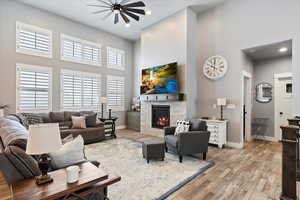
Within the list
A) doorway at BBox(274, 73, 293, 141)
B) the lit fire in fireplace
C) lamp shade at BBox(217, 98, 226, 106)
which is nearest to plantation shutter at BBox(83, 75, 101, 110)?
the lit fire in fireplace

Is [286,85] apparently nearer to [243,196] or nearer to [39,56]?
[243,196]

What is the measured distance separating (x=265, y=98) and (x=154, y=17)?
4856 mm

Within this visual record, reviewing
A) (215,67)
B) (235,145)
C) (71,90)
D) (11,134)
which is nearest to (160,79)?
(215,67)

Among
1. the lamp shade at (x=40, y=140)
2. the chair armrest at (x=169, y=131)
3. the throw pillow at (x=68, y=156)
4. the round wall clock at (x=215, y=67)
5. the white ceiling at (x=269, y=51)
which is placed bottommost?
the chair armrest at (x=169, y=131)

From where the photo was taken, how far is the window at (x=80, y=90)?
217 inches

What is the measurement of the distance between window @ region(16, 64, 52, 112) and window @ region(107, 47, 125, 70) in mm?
2425

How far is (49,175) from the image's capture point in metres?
1.33

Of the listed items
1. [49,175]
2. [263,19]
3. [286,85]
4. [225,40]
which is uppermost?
[263,19]

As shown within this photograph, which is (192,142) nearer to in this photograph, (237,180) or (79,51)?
(237,180)

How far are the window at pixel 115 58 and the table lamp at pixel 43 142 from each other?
5.86m

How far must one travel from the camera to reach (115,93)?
699 centimetres

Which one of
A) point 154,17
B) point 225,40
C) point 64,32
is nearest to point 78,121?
point 64,32

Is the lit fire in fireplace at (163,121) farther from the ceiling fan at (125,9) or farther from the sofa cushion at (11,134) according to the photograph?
the sofa cushion at (11,134)

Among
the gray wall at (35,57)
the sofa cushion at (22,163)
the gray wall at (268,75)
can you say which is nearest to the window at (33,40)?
the gray wall at (35,57)
